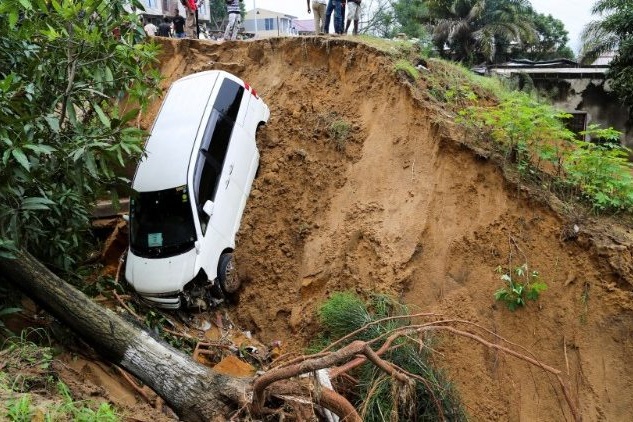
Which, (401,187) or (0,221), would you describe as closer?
(0,221)

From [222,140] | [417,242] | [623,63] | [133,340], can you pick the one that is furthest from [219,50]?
[623,63]

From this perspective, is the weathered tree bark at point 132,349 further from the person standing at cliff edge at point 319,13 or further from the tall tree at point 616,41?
the tall tree at point 616,41

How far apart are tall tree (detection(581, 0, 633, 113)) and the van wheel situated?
13079mm

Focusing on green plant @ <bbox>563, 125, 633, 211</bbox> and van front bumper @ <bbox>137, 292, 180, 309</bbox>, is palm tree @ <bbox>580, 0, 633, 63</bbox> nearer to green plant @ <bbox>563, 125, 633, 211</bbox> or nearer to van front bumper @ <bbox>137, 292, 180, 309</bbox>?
green plant @ <bbox>563, 125, 633, 211</bbox>

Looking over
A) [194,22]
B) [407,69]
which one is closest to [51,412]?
[407,69]

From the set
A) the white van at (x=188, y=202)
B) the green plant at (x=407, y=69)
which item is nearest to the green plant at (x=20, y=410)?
the white van at (x=188, y=202)

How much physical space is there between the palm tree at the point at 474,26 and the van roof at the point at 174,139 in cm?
1741

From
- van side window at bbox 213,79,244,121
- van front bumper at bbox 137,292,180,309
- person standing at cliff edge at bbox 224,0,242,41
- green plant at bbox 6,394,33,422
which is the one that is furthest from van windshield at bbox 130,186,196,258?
person standing at cliff edge at bbox 224,0,242,41

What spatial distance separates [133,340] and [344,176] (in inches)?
158

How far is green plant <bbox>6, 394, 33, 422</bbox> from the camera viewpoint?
10.4 feet

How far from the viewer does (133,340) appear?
5332 mm

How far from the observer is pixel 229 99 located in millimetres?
8023

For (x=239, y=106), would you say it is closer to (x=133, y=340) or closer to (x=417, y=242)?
(x=417, y=242)

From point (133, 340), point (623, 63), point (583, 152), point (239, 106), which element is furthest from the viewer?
point (623, 63)
